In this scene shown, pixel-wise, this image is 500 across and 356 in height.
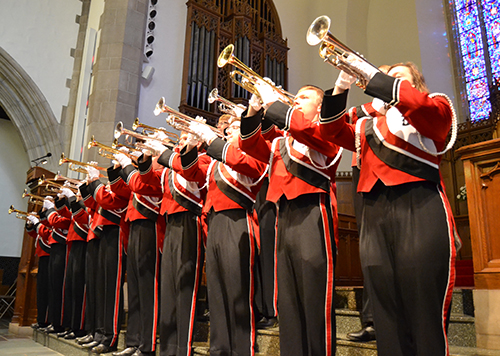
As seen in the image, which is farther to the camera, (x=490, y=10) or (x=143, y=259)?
(x=490, y=10)

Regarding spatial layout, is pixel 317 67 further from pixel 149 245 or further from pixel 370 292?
pixel 370 292

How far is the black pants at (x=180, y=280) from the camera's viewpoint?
306 cm

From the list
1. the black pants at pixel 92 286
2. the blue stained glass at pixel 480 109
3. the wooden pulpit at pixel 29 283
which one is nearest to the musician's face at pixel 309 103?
the black pants at pixel 92 286

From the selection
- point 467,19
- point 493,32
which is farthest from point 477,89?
point 467,19

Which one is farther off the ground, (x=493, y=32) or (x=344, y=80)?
(x=493, y=32)

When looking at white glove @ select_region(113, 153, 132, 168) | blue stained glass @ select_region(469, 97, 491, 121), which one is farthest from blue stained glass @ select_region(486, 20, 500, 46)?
white glove @ select_region(113, 153, 132, 168)

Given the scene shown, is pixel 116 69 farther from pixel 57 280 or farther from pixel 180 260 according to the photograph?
pixel 180 260

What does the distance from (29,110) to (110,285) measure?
21.9 ft

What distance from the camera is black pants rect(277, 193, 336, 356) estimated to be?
2109 mm

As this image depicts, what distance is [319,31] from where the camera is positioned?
6.35 ft

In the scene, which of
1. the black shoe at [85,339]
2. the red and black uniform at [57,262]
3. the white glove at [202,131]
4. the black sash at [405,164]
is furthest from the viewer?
the red and black uniform at [57,262]

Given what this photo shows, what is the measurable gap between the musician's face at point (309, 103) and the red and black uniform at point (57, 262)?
12.3ft

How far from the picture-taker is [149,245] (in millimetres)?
3615

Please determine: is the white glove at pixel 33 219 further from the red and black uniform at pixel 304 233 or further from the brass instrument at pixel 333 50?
the brass instrument at pixel 333 50
